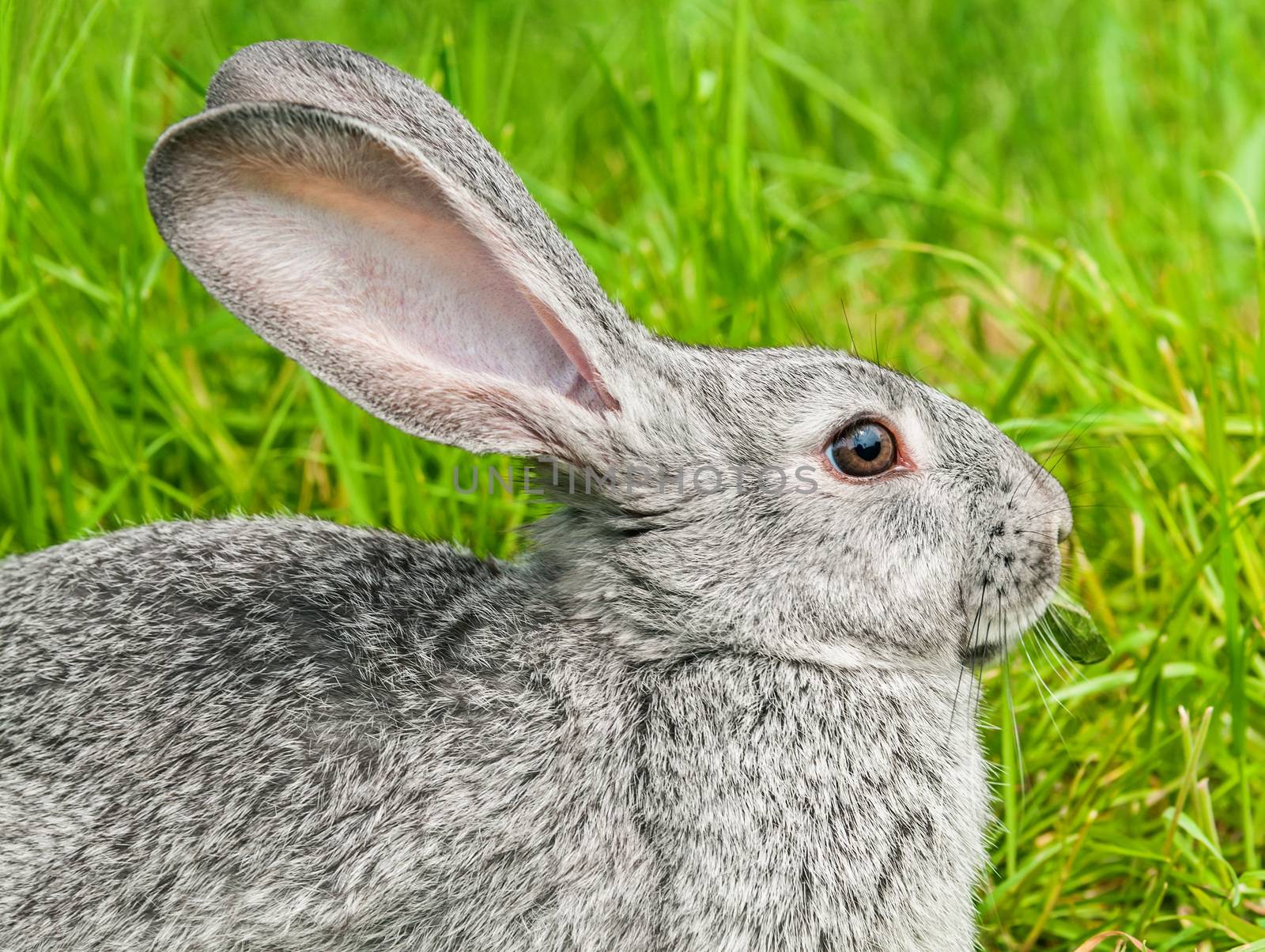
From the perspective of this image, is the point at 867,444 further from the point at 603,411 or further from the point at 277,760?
the point at 277,760

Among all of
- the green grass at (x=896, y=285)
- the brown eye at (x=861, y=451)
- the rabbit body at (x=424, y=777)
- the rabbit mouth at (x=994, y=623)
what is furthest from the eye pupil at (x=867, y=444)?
the green grass at (x=896, y=285)

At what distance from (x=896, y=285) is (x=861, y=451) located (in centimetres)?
281

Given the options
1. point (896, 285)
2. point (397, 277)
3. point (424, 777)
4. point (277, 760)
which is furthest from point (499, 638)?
point (896, 285)

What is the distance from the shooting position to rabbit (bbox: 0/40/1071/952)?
3355 mm

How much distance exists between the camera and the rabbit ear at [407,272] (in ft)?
11.1

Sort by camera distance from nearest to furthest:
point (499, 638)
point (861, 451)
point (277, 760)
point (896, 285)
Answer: point (277, 760)
point (499, 638)
point (861, 451)
point (896, 285)

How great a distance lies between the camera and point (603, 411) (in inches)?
146

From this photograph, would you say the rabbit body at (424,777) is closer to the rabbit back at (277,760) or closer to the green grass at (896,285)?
the rabbit back at (277,760)

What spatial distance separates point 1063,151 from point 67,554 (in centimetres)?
457

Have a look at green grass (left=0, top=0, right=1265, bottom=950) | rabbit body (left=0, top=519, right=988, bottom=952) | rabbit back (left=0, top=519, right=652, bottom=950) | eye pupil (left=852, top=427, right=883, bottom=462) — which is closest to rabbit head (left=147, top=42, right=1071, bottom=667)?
eye pupil (left=852, top=427, right=883, bottom=462)

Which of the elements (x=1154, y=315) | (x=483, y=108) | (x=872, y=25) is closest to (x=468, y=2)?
(x=483, y=108)

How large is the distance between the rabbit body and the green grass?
0.61m

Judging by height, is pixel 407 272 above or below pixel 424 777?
above

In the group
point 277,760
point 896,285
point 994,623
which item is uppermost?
point 896,285
